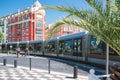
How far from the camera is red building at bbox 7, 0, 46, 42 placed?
296 ft

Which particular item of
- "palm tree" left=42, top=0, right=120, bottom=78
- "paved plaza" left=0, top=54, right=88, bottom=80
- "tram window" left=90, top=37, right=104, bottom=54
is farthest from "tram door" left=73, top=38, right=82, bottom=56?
"palm tree" left=42, top=0, right=120, bottom=78

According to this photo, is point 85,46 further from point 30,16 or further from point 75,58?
point 30,16

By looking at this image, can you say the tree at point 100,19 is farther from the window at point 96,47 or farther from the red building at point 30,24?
the red building at point 30,24

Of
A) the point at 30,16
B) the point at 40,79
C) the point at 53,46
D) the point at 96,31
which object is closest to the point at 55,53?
the point at 53,46

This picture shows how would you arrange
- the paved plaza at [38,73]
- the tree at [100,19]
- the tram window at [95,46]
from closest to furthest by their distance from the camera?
the tree at [100,19] → the paved plaza at [38,73] → the tram window at [95,46]

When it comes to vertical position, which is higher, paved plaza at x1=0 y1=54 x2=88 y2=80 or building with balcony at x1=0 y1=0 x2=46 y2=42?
building with balcony at x1=0 y1=0 x2=46 y2=42

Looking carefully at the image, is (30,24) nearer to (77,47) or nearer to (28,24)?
(28,24)

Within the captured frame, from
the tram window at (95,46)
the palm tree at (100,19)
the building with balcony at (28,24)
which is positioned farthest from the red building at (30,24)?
the palm tree at (100,19)

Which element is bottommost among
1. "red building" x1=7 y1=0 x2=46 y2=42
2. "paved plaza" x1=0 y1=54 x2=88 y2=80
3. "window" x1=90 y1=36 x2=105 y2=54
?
"paved plaza" x1=0 y1=54 x2=88 y2=80

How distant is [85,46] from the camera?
25.4 metres

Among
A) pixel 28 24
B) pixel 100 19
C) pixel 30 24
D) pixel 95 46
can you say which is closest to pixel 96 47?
pixel 95 46

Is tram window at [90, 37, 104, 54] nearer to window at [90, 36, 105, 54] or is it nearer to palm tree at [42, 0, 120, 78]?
window at [90, 36, 105, 54]

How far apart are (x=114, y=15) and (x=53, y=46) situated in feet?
102

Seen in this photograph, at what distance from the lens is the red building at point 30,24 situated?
9026cm
